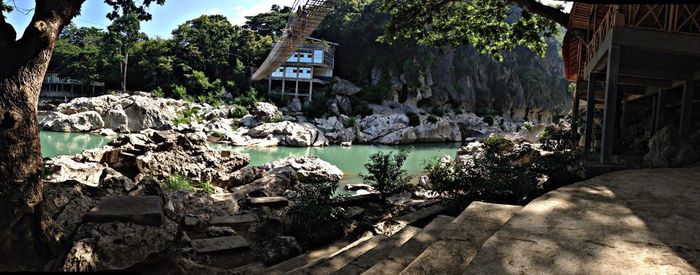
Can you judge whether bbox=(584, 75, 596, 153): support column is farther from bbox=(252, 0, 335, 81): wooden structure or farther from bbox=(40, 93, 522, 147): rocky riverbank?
bbox=(40, 93, 522, 147): rocky riverbank

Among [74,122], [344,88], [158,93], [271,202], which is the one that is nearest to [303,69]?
[344,88]

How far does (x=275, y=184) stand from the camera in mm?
7469

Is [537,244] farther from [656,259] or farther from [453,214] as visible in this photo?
[453,214]

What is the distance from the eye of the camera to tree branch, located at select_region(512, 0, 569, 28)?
6.35 metres

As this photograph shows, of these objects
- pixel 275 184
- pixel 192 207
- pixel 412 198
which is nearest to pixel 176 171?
pixel 275 184

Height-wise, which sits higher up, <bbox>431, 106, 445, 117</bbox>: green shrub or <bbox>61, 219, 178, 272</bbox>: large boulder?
<bbox>431, 106, 445, 117</bbox>: green shrub

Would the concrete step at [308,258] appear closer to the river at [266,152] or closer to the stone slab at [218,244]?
the stone slab at [218,244]

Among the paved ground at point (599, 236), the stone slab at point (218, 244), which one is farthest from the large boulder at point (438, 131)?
the paved ground at point (599, 236)

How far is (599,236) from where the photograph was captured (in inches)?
80.0

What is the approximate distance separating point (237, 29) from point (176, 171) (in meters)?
27.9

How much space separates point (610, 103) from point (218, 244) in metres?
4.83

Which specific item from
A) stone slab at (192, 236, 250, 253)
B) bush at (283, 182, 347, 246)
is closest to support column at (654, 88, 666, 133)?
bush at (283, 182, 347, 246)

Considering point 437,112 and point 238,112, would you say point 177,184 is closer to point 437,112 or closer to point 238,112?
point 238,112

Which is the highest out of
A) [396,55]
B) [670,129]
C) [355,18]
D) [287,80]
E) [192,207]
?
[355,18]
